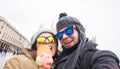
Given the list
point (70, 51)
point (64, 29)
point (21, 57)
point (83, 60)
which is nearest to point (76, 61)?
point (83, 60)

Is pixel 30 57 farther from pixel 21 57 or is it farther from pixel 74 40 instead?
pixel 74 40

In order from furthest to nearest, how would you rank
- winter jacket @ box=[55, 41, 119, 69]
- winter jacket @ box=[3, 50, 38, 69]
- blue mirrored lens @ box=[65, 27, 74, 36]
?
blue mirrored lens @ box=[65, 27, 74, 36], winter jacket @ box=[3, 50, 38, 69], winter jacket @ box=[55, 41, 119, 69]

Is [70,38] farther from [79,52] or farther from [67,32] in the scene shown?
[79,52]

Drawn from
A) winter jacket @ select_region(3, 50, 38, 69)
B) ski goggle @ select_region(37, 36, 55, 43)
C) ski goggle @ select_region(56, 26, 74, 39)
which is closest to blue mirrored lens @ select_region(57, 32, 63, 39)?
ski goggle @ select_region(56, 26, 74, 39)

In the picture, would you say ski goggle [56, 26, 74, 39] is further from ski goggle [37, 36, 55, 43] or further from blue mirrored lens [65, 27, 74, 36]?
ski goggle [37, 36, 55, 43]

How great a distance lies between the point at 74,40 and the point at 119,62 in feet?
2.08

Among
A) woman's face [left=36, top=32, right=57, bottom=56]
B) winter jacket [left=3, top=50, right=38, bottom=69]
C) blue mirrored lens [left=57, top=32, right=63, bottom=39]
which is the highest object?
blue mirrored lens [left=57, top=32, right=63, bottom=39]

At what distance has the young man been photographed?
4.86 ft

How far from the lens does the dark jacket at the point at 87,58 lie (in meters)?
1.45

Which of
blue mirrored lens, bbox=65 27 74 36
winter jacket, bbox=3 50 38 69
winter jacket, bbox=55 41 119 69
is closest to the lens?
winter jacket, bbox=55 41 119 69

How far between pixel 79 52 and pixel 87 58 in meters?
0.13

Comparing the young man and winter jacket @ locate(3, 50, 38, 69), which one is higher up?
the young man

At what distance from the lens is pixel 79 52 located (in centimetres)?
181

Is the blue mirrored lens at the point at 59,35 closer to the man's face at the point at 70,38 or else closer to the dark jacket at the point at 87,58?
the man's face at the point at 70,38
